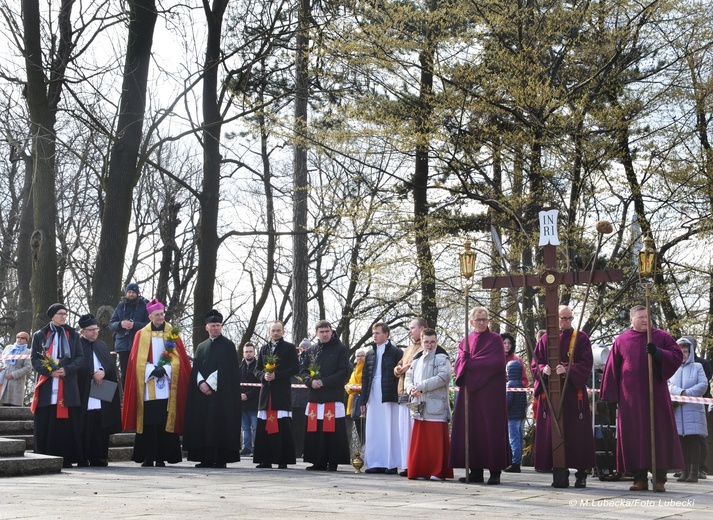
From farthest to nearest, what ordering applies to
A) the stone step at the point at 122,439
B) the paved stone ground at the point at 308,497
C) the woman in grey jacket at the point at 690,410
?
1. the stone step at the point at 122,439
2. the woman in grey jacket at the point at 690,410
3. the paved stone ground at the point at 308,497

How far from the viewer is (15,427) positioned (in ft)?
49.4

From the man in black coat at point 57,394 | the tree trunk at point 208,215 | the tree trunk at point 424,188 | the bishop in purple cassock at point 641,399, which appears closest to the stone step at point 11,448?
the man in black coat at point 57,394

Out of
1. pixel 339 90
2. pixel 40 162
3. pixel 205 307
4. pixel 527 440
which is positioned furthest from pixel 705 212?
pixel 40 162

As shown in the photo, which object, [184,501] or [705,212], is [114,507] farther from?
[705,212]

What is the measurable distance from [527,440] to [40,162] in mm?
Answer: 9412

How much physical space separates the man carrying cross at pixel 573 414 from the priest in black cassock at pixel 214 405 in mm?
4222

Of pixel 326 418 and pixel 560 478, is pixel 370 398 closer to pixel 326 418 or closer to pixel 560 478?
pixel 326 418

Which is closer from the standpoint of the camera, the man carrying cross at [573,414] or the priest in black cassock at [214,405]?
the man carrying cross at [573,414]

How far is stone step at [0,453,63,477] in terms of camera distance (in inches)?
449

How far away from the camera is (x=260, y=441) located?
561 inches

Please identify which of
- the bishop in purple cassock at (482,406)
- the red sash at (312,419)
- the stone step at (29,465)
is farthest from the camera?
the red sash at (312,419)

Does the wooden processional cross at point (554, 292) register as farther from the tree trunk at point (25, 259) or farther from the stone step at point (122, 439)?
the tree trunk at point (25, 259)

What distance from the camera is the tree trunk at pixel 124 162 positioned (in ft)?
53.5

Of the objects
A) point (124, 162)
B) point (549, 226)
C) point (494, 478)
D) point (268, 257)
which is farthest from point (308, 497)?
point (268, 257)
